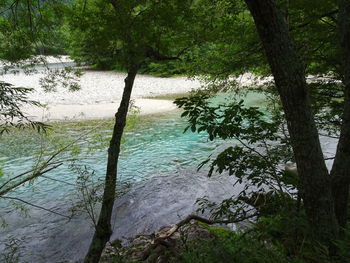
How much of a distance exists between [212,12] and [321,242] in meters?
4.01

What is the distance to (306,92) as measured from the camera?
174 centimetres

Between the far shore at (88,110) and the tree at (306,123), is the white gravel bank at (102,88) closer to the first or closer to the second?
the far shore at (88,110)

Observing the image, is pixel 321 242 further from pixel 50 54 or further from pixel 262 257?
pixel 50 54

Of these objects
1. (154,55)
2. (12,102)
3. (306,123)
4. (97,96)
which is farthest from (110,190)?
(97,96)

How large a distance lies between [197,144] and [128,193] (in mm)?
4416

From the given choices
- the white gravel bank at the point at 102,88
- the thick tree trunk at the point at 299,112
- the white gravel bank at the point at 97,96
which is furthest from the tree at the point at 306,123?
the white gravel bank at the point at 102,88

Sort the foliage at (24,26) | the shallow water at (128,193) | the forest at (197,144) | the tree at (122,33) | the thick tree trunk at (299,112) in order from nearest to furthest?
the thick tree trunk at (299,112)
the forest at (197,144)
the tree at (122,33)
the foliage at (24,26)
the shallow water at (128,193)

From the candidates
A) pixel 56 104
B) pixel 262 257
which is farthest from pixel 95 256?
pixel 56 104

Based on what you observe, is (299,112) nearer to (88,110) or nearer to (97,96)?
(88,110)

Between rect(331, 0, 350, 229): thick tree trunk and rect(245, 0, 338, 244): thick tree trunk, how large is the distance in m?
0.22

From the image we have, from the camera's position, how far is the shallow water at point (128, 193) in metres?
5.46

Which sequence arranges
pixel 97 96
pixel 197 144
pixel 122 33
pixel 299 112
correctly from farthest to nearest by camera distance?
pixel 97 96 → pixel 197 144 → pixel 122 33 → pixel 299 112

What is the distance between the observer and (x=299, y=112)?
5.80 feet

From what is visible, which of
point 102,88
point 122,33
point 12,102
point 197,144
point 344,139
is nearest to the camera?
point 344,139
